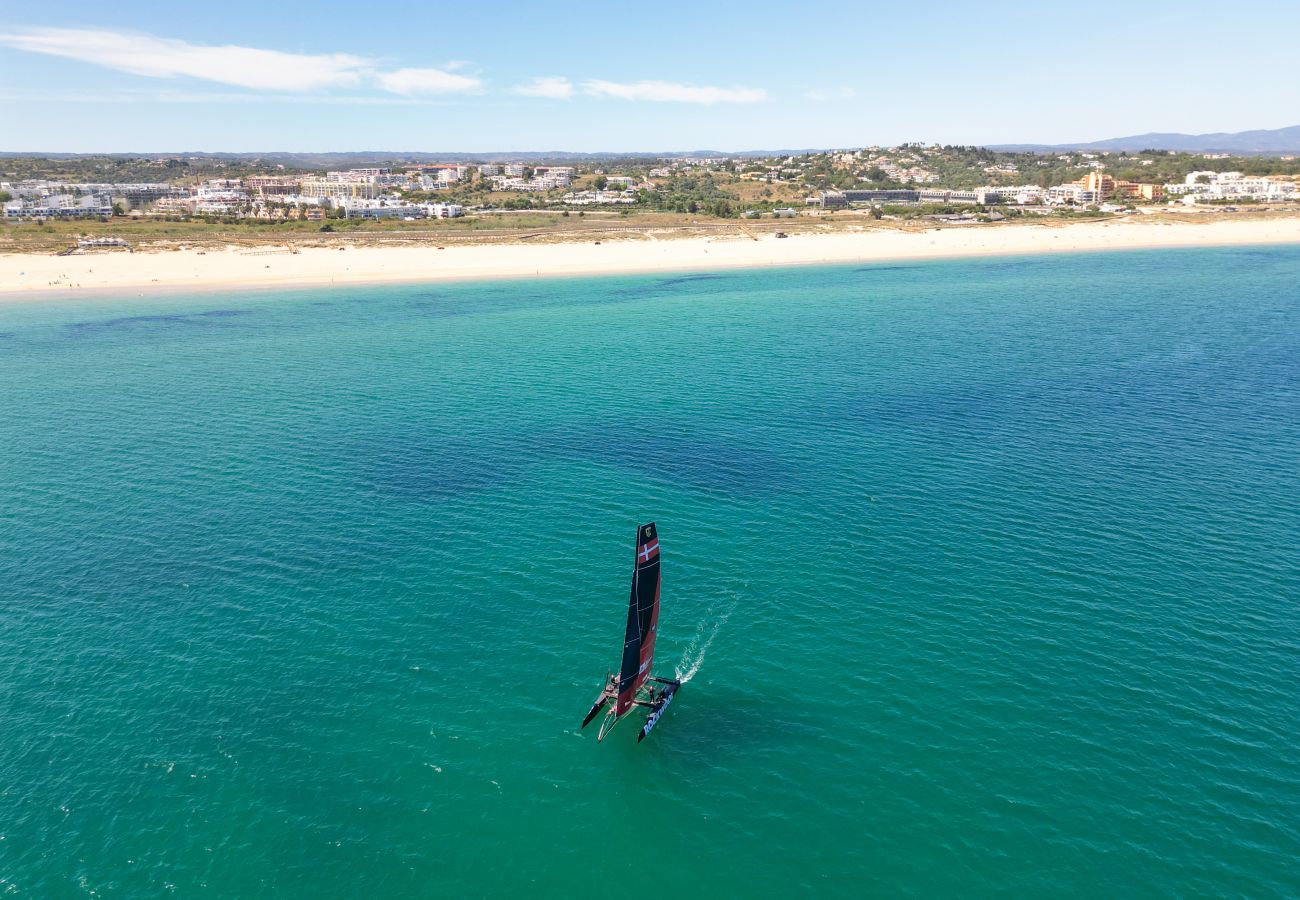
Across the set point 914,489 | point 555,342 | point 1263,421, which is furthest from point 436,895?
point 555,342

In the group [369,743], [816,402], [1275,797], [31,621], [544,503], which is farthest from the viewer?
[816,402]

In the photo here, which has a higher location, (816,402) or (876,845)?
(816,402)

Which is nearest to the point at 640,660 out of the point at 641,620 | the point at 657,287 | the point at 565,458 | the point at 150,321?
the point at 641,620

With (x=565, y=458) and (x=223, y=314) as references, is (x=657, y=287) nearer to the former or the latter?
(x=223, y=314)

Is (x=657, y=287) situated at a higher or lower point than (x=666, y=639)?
higher

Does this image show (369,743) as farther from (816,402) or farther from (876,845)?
(816,402)

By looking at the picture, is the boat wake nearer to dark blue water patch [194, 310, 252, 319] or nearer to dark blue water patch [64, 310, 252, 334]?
dark blue water patch [64, 310, 252, 334]

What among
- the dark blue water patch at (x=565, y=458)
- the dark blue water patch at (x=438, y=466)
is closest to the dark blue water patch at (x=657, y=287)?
the dark blue water patch at (x=565, y=458)
